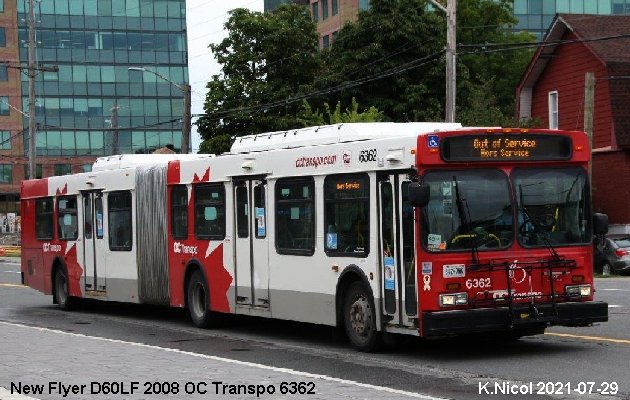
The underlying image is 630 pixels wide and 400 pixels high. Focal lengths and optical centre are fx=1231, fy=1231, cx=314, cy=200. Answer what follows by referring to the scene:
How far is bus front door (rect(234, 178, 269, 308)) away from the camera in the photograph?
17.5 m

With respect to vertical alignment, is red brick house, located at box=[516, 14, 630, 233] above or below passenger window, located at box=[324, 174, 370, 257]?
above

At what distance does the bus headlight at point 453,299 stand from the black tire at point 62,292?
42.3 feet

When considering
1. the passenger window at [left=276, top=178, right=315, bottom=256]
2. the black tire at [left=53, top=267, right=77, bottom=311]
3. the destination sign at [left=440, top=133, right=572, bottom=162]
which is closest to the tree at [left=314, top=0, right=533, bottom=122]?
the black tire at [left=53, top=267, right=77, bottom=311]

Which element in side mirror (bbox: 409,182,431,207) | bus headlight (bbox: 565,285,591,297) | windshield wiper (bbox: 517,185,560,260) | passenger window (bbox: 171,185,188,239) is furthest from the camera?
passenger window (bbox: 171,185,188,239)

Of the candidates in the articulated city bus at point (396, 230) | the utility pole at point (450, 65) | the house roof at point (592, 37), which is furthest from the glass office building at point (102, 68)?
the articulated city bus at point (396, 230)

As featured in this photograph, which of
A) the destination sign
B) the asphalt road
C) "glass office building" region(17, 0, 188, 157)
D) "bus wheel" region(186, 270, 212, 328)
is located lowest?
the asphalt road

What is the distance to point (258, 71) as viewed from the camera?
65250 mm

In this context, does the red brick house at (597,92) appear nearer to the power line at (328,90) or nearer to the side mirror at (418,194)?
the power line at (328,90)

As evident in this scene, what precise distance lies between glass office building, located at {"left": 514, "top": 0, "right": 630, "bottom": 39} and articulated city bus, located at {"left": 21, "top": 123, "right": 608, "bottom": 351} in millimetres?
70610

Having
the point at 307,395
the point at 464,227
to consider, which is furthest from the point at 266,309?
the point at 307,395

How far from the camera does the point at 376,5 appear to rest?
57.3m

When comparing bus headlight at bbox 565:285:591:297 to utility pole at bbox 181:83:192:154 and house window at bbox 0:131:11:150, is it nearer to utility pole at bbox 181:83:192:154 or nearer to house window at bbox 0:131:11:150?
utility pole at bbox 181:83:192:154

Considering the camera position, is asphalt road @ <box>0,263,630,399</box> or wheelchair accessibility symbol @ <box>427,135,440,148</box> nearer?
asphalt road @ <box>0,263,630,399</box>

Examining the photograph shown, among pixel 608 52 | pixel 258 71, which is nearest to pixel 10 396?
pixel 608 52
